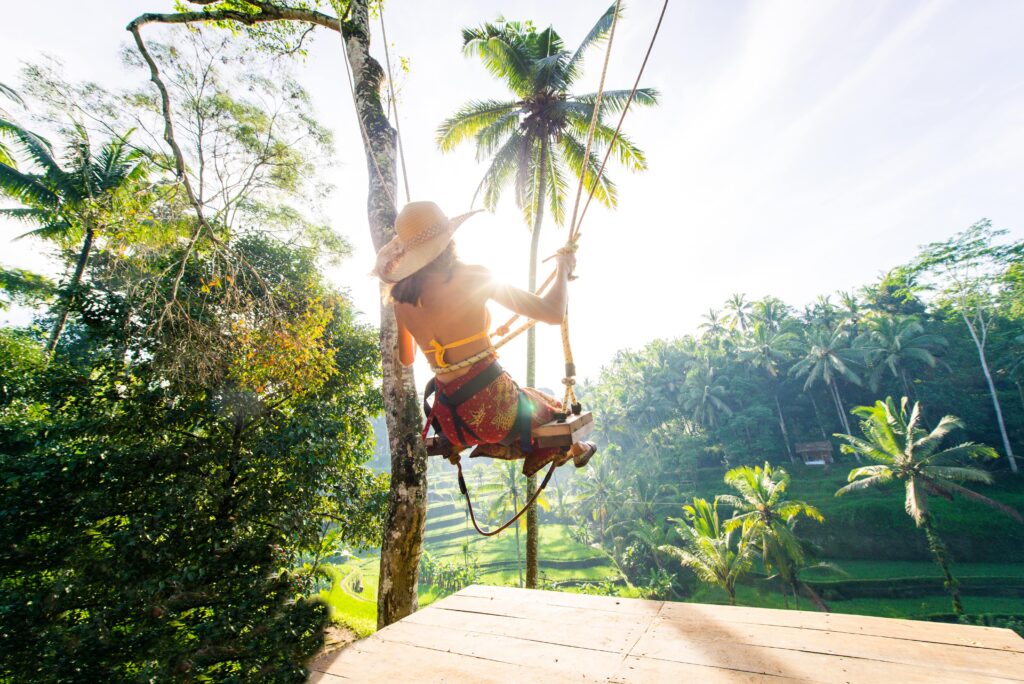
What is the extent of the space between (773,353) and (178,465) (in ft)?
149

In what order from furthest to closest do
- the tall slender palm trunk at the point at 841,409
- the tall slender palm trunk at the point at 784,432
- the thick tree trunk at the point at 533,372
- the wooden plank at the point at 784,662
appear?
the tall slender palm trunk at the point at 784,432
the tall slender palm trunk at the point at 841,409
the thick tree trunk at the point at 533,372
the wooden plank at the point at 784,662

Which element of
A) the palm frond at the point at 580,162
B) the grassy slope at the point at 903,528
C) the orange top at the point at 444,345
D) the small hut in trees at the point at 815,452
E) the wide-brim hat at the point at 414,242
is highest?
the palm frond at the point at 580,162

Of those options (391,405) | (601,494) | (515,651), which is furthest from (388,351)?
(601,494)

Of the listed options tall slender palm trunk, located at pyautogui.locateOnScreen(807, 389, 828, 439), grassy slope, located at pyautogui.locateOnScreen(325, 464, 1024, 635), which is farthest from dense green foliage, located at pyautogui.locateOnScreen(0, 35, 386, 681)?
tall slender palm trunk, located at pyautogui.locateOnScreen(807, 389, 828, 439)

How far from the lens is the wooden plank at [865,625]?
1.77 metres

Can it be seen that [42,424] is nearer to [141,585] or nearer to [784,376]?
[141,585]

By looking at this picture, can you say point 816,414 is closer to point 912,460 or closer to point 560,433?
point 912,460

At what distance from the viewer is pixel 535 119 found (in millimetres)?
11273

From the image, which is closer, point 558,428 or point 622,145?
Answer: point 558,428

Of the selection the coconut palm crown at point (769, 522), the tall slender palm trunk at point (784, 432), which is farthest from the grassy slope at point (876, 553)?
the coconut palm crown at point (769, 522)

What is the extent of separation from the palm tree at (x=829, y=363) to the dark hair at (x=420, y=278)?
43319mm

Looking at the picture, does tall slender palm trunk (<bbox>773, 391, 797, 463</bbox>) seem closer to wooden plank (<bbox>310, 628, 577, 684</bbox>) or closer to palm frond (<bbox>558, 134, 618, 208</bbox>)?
palm frond (<bbox>558, 134, 618, 208</bbox>)

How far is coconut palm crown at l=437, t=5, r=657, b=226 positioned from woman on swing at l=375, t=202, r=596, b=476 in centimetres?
857

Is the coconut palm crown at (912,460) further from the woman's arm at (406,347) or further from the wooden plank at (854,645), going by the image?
the woman's arm at (406,347)
